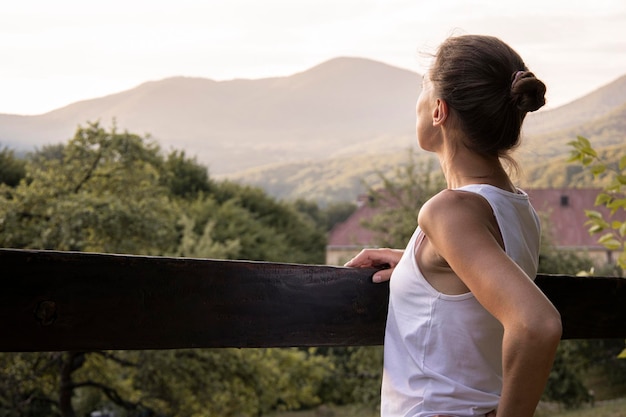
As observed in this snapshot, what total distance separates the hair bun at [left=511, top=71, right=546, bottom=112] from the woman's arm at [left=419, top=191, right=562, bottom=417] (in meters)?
0.23

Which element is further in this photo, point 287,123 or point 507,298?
point 287,123

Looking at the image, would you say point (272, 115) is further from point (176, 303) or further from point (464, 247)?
point (464, 247)

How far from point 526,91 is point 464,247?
326mm

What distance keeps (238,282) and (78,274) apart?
0.33 meters

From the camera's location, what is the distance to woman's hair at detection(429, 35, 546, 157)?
1491 millimetres

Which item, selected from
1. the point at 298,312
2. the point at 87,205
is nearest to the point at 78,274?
the point at 298,312

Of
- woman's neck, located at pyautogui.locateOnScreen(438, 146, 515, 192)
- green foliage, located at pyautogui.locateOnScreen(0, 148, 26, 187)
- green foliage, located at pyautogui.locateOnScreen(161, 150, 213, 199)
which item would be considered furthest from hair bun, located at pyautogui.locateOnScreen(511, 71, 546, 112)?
green foliage, located at pyautogui.locateOnScreen(161, 150, 213, 199)

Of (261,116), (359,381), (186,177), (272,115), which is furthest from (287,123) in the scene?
(359,381)

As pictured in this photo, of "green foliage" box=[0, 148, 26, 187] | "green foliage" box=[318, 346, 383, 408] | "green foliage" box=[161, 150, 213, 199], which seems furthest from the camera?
"green foliage" box=[161, 150, 213, 199]

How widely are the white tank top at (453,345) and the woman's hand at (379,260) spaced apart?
30 cm

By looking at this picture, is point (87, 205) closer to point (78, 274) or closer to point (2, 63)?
point (78, 274)

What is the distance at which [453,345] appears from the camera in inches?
57.6

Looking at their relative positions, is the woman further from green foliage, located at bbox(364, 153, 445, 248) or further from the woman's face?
green foliage, located at bbox(364, 153, 445, 248)

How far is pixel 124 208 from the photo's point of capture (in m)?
17.2
